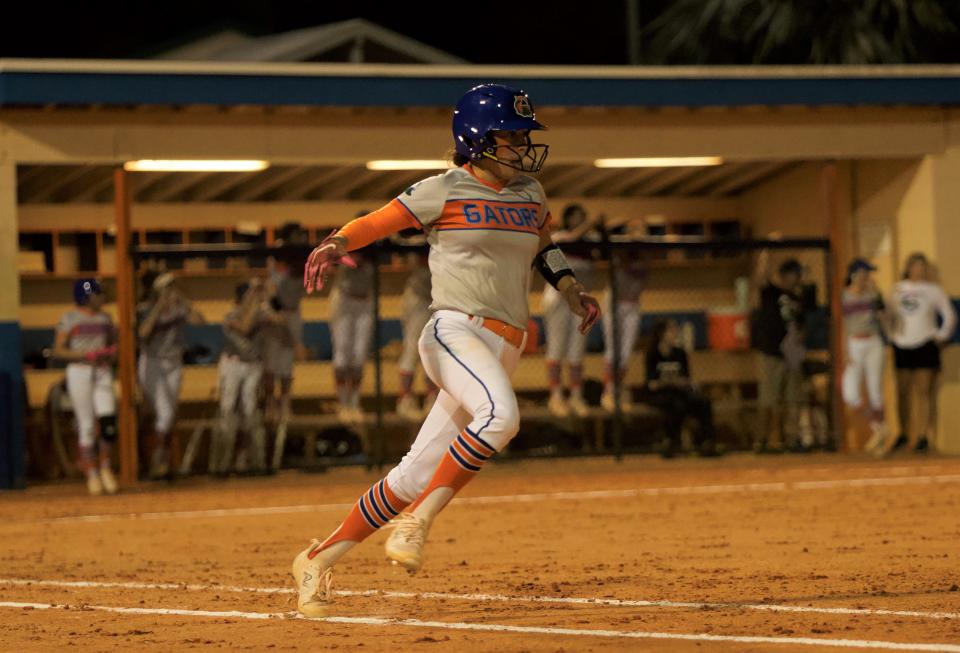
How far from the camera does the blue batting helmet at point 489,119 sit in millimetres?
7082

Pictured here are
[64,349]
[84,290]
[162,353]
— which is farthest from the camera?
[162,353]

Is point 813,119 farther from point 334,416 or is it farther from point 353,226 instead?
point 353,226

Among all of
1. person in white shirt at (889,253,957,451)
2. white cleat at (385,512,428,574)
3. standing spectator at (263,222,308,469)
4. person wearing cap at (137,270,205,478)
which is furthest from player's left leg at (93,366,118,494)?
white cleat at (385,512,428,574)

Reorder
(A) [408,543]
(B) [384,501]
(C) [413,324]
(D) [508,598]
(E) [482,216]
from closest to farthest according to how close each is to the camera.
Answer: (A) [408,543], (B) [384,501], (E) [482,216], (D) [508,598], (C) [413,324]

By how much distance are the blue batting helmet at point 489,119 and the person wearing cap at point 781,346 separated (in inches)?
400

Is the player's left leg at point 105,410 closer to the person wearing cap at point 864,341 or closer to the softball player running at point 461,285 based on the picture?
the person wearing cap at point 864,341

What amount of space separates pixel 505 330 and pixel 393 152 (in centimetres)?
980

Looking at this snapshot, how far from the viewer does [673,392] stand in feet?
55.5

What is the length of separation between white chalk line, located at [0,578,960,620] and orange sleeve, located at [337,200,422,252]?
1919 millimetres

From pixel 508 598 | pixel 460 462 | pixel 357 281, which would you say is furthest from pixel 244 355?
pixel 460 462

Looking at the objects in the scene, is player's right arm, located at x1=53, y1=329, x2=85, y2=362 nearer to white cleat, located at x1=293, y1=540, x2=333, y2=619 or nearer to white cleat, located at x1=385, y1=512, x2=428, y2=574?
white cleat, located at x1=293, y1=540, x2=333, y2=619

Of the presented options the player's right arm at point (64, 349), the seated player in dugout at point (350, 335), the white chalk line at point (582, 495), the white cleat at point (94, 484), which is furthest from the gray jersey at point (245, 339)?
the white chalk line at point (582, 495)

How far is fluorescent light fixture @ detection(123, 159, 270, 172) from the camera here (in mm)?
16234

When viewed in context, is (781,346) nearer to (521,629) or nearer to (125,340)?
(125,340)
